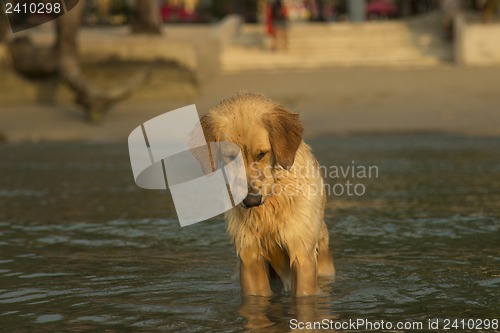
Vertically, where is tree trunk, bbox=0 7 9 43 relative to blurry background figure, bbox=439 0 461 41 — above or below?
above

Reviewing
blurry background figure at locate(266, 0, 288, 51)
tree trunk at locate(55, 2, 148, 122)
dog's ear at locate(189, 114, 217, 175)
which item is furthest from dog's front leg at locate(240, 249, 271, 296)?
blurry background figure at locate(266, 0, 288, 51)

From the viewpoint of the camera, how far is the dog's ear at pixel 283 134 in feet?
24.4

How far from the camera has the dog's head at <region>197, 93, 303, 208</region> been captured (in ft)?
23.8

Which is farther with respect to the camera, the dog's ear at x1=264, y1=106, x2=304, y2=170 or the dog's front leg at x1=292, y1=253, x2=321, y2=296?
the dog's front leg at x1=292, y1=253, x2=321, y2=296

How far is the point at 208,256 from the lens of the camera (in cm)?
1037

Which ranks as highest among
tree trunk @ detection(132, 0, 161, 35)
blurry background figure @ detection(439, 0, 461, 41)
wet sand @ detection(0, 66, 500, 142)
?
tree trunk @ detection(132, 0, 161, 35)

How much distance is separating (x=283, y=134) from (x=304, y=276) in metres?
1.18

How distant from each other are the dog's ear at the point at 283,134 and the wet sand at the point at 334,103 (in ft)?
46.8

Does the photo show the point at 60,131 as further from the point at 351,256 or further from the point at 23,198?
the point at 351,256

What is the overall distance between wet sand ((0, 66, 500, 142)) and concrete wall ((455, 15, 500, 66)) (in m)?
1.36

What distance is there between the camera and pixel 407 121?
23.2 meters

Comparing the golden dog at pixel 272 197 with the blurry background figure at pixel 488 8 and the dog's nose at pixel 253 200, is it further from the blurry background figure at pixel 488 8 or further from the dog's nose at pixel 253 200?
the blurry background figure at pixel 488 8

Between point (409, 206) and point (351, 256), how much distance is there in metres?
2.97

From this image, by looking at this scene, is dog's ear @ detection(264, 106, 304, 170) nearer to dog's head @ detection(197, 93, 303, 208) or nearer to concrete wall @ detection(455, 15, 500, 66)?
dog's head @ detection(197, 93, 303, 208)
